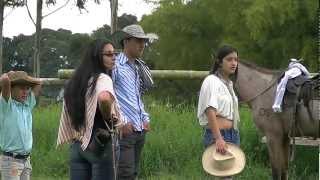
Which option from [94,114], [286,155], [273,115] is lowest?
[286,155]

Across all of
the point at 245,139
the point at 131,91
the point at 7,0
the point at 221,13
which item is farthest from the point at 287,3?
the point at 131,91

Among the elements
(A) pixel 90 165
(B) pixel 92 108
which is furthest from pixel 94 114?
(A) pixel 90 165

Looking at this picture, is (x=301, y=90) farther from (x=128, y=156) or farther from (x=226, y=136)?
(x=128, y=156)

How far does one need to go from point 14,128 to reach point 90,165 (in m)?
0.92

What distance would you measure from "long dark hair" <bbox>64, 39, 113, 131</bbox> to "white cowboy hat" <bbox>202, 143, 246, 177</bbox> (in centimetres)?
131

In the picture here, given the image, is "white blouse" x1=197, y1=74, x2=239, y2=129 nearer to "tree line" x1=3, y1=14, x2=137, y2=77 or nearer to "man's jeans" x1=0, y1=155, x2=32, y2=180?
"man's jeans" x1=0, y1=155, x2=32, y2=180

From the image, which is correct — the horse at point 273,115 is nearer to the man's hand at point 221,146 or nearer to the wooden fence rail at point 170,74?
the wooden fence rail at point 170,74

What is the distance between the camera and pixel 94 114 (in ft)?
15.8

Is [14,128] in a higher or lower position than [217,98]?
lower

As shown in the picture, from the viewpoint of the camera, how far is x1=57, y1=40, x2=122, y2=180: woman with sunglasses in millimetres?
4793

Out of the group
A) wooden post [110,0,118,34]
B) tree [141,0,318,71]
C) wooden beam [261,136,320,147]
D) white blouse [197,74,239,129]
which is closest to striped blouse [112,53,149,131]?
white blouse [197,74,239,129]

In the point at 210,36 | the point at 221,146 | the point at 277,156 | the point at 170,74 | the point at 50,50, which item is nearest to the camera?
the point at 221,146

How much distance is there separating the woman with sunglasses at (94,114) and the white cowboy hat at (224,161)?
1.13 metres

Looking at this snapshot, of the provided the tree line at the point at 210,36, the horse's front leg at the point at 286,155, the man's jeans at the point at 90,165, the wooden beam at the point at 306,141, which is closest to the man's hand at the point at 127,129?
the man's jeans at the point at 90,165
